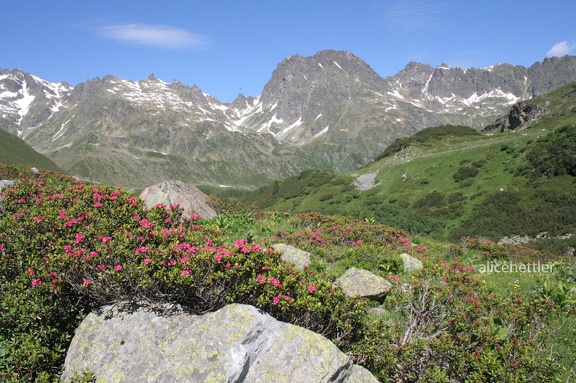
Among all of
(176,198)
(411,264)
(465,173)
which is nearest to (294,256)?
(411,264)

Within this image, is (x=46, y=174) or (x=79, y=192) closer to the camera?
(x=79, y=192)

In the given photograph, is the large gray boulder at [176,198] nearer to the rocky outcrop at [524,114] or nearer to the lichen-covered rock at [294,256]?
the lichen-covered rock at [294,256]

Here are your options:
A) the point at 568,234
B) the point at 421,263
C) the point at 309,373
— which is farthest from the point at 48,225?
the point at 568,234

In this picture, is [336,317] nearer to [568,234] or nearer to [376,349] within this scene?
[376,349]

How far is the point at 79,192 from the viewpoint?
9.89 meters

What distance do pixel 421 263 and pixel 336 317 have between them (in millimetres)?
7810

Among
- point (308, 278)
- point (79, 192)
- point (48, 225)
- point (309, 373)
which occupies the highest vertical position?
point (79, 192)

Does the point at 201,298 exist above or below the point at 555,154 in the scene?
below

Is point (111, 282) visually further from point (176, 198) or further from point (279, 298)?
point (176, 198)

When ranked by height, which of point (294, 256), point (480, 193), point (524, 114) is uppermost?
point (524, 114)

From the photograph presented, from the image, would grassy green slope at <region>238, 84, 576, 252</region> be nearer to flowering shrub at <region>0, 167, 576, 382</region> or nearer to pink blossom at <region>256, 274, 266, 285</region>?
flowering shrub at <region>0, 167, 576, 382</region>

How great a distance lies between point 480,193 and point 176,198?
54453 mm

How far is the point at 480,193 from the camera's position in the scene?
59000 mm

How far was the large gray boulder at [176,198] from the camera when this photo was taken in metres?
17.9
